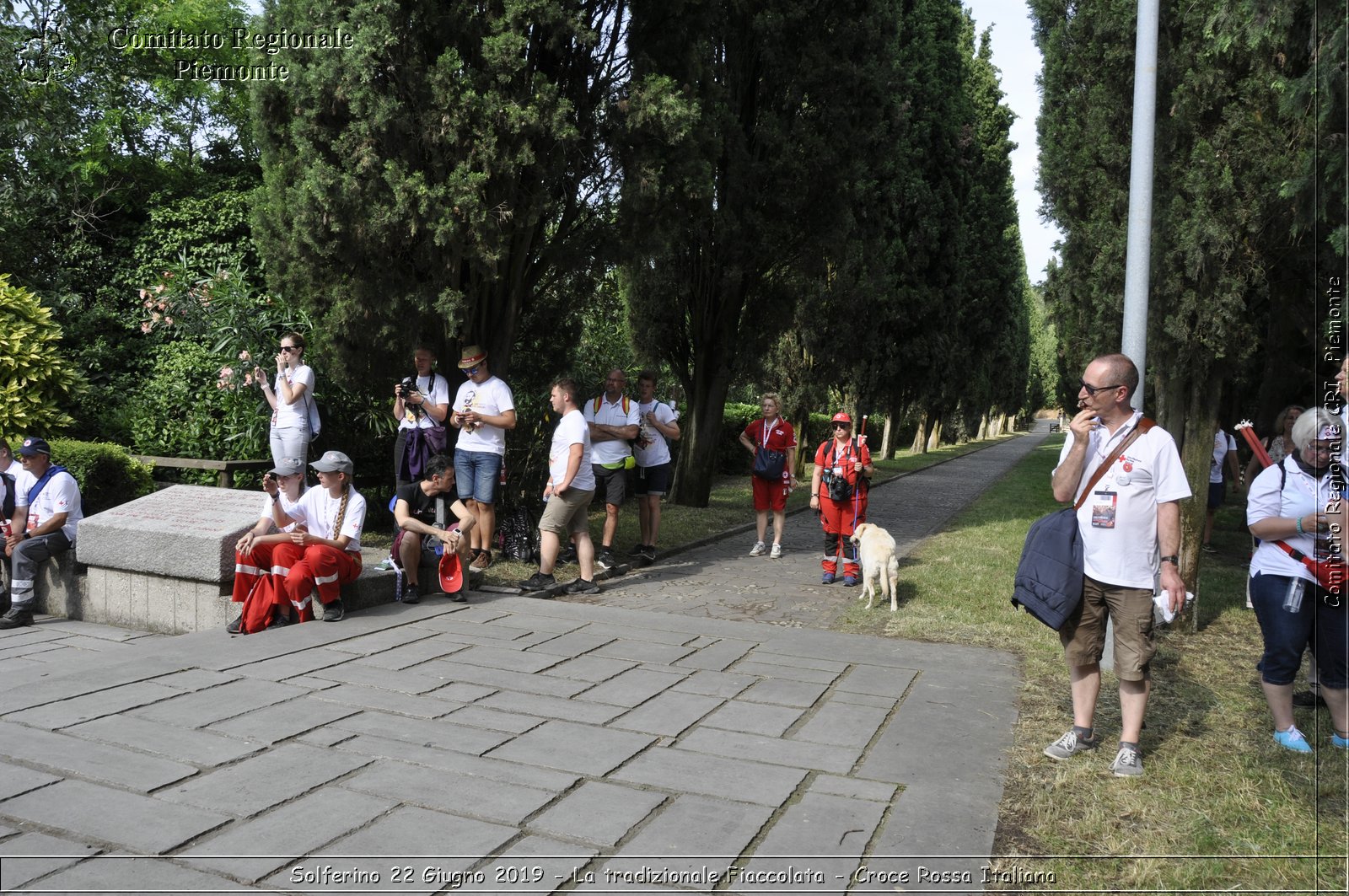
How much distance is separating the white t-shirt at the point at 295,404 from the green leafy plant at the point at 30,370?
3.45 m

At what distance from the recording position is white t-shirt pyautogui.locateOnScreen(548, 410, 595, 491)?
26.8 feet

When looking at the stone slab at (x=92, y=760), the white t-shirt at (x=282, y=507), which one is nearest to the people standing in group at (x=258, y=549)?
the white t-shirt at (x=282, y=507)

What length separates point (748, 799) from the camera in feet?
12.9

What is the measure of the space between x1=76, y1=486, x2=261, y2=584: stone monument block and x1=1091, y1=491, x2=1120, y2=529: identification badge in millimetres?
5726

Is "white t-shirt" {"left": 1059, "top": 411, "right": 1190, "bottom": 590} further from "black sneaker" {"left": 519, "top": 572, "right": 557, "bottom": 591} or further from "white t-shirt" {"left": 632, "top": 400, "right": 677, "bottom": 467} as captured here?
"white t-shirt" {"left": 632, "top": 400, "right": 677, "bottom": 467}

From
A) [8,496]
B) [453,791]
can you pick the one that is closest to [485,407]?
[8,496]

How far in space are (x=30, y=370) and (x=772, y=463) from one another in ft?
26.4

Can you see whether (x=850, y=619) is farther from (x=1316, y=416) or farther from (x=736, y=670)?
(x=1316, y=416)

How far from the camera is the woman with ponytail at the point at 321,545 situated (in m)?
6.83

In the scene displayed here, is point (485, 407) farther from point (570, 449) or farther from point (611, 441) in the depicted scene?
point (611, 441)

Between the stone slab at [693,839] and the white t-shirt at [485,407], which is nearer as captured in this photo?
the stone slab at [693,839]

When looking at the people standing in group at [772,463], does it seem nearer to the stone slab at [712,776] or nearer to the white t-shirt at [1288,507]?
the white t-shirt at [1288,507]

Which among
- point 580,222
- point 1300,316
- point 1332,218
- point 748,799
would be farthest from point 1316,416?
point 580,222

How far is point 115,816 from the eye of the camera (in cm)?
361
